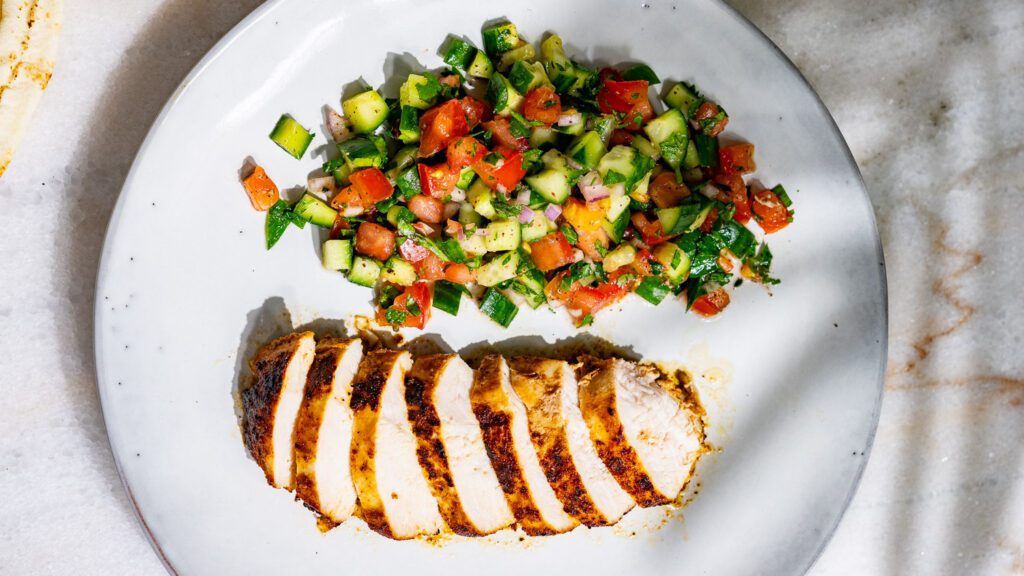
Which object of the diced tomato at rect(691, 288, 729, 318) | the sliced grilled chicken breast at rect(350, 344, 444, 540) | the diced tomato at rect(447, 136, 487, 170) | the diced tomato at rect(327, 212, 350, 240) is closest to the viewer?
the diced tomato at rect(447, 136, 487, 170)

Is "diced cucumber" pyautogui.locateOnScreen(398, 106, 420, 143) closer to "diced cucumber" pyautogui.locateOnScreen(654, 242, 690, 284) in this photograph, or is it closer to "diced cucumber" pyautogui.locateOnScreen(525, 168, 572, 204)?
"diced cucumber" pyautogui.locateOnScreen(525, 168, 572, 204)

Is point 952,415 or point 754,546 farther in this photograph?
point 952,415

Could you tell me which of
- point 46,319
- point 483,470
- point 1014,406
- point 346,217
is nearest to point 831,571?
point 1014,406

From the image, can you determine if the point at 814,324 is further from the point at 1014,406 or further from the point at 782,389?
the point at 1014,406

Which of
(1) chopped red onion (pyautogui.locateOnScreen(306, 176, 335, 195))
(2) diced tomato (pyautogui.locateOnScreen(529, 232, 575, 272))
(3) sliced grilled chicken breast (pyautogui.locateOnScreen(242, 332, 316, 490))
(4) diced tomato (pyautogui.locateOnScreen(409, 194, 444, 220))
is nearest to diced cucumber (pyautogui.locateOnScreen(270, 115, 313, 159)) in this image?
(1) chopped red onion (pyautogui.locateOnScreen(306, 176, 335, 195))

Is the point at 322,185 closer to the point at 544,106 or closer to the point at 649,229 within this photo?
the point at 544,106

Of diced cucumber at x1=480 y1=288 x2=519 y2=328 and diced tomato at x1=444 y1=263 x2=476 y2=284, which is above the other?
diced tomato at x1=444 y1=263 x2=476 y2=284

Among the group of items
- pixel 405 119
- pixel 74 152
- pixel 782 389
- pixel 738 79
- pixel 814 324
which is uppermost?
pixel 74 152
